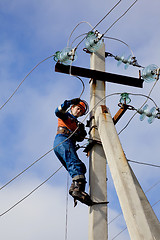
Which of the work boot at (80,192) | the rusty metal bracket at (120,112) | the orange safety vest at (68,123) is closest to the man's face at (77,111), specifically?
the orange safety vest at (68,123)

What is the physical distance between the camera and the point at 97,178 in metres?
5.17

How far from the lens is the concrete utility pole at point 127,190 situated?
3.95 meters

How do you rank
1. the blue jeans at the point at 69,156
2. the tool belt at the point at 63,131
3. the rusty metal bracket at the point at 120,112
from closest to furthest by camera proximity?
the blue jeans at the point at 69,156 → the rusty metal bracket at the point at 120,112 → the tool belt at the point at 63,131

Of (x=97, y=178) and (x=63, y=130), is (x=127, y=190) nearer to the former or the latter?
(x=97, y=178)

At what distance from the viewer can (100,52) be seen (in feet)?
20.9

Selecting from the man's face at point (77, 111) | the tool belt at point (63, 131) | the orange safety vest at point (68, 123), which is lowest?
the tool belt at point (63, 131)

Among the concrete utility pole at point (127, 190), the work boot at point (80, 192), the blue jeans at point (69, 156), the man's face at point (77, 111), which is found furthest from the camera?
the man's face at point (77, 111)

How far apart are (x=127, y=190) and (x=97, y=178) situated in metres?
0.91

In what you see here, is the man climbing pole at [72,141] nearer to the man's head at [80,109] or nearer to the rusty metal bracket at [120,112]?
the man's head at [80,109]

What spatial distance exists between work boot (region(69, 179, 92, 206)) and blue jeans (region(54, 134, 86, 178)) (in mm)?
113

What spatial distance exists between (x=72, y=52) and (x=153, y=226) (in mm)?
2604

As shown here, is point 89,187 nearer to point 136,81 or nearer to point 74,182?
point 74,182

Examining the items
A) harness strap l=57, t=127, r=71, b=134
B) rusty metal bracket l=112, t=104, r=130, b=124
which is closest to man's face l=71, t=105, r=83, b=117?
harness strap l=57, t=127, r=71, b=134

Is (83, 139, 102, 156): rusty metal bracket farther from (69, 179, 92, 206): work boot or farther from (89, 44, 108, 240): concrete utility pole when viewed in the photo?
(69, 179, 92, 206): work boot
